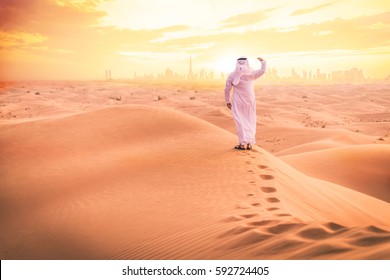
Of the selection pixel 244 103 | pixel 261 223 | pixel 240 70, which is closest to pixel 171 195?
pixel 261 223

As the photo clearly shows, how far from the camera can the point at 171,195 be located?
22.2ft

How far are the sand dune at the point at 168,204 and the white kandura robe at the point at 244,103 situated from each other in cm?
60

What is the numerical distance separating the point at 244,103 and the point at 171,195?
3.90m

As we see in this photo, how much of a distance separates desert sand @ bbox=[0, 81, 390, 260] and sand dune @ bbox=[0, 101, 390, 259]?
0.9 inches

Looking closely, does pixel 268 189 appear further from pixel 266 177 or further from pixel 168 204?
pixel 168 204

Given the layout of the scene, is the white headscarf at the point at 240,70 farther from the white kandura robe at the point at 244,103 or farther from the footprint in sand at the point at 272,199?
the footprint in sand at the point at 272,199

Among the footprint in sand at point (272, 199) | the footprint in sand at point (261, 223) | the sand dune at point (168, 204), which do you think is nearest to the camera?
the sand dune at point (168, 204)

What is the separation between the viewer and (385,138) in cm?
2134

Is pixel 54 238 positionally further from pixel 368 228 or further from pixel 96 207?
pixel 368 228

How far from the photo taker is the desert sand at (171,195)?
14.7ft

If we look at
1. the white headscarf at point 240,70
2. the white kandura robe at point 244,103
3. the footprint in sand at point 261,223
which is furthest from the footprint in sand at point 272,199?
the white headscarf at point 240,70

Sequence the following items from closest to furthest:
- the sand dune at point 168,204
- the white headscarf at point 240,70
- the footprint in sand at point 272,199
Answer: the sand dune at point 168,204 → the footprint in sand at point 272,199 → the white headscarf at point 240,70

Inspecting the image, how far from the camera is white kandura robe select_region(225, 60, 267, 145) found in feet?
31.2

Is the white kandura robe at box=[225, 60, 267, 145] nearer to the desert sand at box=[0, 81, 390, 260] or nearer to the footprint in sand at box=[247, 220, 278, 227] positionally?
the desert sand at box=[0, 81, 390, 260]
